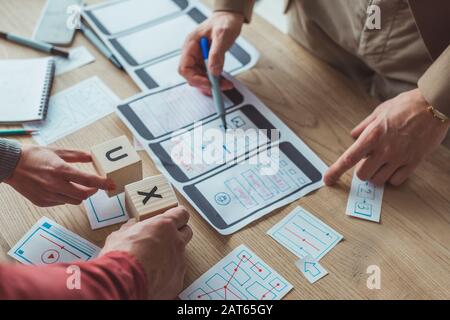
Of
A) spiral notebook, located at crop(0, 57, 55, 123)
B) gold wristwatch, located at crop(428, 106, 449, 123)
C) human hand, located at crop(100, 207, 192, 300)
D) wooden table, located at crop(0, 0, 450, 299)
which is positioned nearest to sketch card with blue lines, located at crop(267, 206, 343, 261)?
wooden table, located at crop(0, 0, 450, 299)

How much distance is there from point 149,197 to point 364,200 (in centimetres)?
39

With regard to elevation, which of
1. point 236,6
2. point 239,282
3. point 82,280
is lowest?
point 239,282

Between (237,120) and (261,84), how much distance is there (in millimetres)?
135

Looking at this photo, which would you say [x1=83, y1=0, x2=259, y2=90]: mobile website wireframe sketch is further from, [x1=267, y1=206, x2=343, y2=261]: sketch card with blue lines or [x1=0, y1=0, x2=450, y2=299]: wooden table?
[x1=267, y1=206, x2=343, y2=261]: sketch card with blue lines

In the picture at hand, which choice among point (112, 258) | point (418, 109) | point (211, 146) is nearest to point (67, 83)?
point (211, 146)

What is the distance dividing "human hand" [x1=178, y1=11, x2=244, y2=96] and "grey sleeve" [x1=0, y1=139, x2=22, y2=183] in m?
0.41

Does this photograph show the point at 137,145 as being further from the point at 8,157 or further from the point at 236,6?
the point at 236,6

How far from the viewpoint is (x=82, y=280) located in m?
0.65

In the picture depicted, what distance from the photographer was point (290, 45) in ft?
3.92

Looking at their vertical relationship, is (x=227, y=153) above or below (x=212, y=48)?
below

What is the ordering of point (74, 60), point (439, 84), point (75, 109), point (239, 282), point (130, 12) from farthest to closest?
1. point (130, 12)
2. point (74, 60)
3. point (75, 109)
4. point (439, 84)
5. point (239, 282)

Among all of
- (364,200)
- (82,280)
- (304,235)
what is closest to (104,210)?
(82,280)
